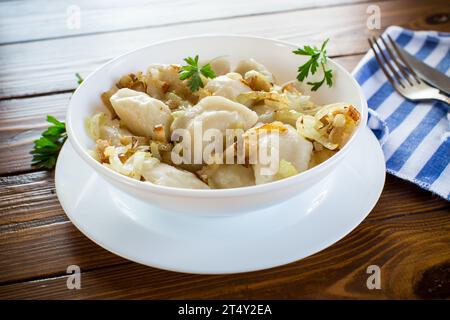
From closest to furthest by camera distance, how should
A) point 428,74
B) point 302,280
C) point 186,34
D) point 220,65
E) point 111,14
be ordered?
point 302,280, point 220,65, point 428,74, point 186,34, point 111,14

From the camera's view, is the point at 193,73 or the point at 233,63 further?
the point at 233,63

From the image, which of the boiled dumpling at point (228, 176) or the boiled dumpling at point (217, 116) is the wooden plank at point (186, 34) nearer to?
the boiled dumpling at point (217, 116)

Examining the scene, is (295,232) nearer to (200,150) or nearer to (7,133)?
(200,150)

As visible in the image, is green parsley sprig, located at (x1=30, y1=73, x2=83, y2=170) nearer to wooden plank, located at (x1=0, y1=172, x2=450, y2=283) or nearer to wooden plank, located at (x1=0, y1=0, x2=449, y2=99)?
wooden plank, located at (x1=0, y1=172, x2=450, y2=283)

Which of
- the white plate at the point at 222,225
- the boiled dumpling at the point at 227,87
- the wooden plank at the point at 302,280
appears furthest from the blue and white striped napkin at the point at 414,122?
the boiled dumpling at the point at 227,87

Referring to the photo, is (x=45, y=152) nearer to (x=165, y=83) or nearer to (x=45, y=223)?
(x=45, y=223)

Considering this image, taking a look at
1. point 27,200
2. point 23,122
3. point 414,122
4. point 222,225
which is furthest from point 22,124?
point 414,122

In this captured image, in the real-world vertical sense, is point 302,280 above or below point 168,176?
below
